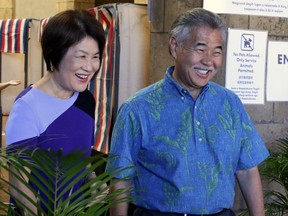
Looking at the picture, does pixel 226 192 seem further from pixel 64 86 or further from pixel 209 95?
pixel 64 86

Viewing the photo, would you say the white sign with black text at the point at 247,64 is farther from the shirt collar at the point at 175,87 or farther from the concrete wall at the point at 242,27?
the shirt collar at the point at 175,87

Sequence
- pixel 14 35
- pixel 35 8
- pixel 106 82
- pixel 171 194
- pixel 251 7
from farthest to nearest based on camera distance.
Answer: pixel 35 8, pixel 14 35, pixel 106 82, pixel 251 7, pixel 171 194

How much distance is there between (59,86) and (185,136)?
1.69 feet

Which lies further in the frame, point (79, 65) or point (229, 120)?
point (229, 120)

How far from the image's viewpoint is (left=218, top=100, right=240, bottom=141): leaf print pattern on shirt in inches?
102

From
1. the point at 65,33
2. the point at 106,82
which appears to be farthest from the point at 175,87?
the point at 106,82

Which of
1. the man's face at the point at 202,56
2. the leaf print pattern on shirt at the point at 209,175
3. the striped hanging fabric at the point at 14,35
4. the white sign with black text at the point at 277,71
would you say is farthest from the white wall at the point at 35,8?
the leaf print pattern on shirt at the point at 209,175

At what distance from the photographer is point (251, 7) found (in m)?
4.57

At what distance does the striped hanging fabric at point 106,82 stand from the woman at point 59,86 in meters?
3.27

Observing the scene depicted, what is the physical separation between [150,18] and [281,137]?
1.31 meters

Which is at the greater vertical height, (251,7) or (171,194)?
(251,7)

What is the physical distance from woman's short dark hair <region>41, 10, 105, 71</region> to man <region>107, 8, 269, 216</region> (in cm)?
35

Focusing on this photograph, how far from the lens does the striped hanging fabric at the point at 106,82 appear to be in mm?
5727

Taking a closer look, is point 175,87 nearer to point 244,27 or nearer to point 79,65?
point 79,65
